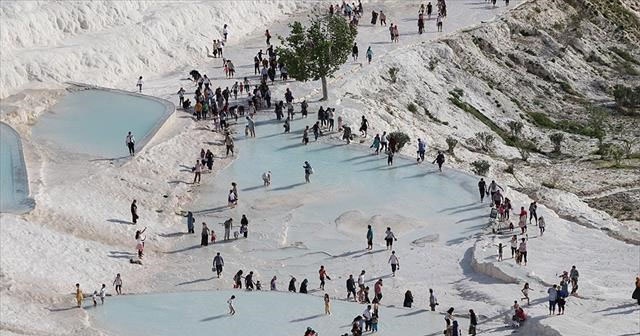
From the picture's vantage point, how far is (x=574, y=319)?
1510 inches

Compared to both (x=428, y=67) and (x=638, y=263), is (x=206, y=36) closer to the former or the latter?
(x=428, y=67)

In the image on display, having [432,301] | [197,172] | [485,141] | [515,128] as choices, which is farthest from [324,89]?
[432,301]

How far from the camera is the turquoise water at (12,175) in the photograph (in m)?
45.0

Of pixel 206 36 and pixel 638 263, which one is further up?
pixel 206 36

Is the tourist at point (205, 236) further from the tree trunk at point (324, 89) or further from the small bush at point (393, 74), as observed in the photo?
the small bush at point (393, 74)

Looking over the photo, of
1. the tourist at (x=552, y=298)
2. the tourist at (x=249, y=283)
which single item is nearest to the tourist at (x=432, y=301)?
the tourist at (x=552, y=298)

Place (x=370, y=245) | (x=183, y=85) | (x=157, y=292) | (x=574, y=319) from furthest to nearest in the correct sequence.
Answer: (x=183, y=85)
(x=370, y=245)
(x=157, y=292)
(x=574, y=319)

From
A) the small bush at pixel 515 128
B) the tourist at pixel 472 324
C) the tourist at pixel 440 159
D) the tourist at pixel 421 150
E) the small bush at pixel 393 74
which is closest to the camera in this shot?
the tourist at pixel 472 324

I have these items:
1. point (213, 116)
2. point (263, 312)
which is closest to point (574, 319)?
point (263, 312)

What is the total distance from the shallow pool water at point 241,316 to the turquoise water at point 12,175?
215 inches

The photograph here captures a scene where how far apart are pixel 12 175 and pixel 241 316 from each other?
1152 cm

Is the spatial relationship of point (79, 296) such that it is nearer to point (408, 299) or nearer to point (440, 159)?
point (408, 299)

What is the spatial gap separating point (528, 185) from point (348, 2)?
22148 mm

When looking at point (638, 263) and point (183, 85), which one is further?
point (183, 85)
